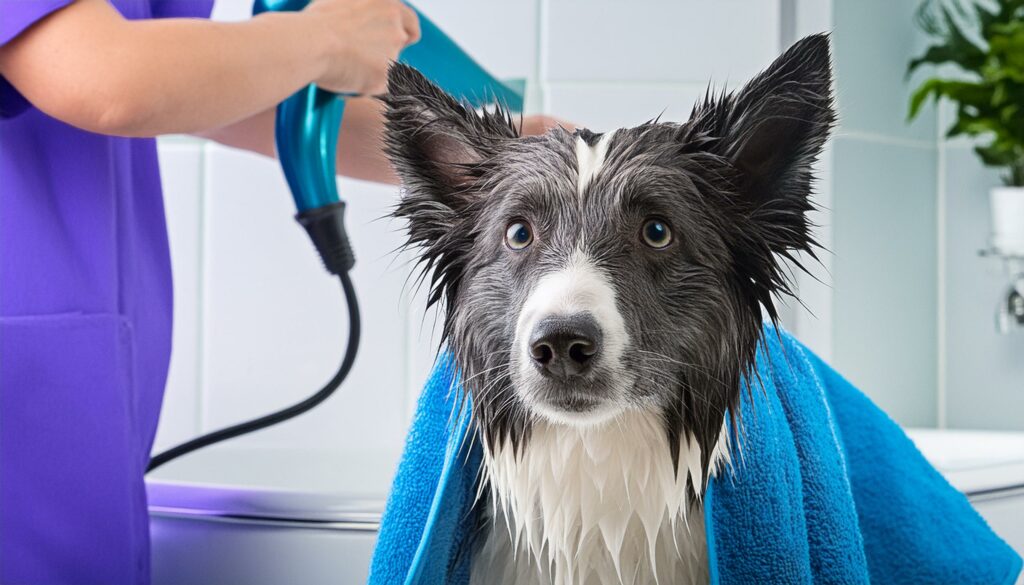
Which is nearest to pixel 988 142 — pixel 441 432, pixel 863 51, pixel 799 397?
pixel 863 51

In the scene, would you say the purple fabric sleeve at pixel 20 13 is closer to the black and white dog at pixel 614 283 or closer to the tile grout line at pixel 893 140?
the black and white dog at pixel 614 283

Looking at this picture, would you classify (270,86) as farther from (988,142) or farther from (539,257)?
(988,142)

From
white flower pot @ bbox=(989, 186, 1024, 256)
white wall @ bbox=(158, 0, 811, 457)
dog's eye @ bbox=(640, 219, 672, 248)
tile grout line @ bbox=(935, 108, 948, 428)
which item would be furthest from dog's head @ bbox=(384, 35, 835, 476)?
tile grout line @ bbox=(935, 108, 948, 428)

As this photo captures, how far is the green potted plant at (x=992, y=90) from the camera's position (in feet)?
6.55

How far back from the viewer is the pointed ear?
0.63 m

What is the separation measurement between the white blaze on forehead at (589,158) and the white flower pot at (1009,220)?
5.43 feet

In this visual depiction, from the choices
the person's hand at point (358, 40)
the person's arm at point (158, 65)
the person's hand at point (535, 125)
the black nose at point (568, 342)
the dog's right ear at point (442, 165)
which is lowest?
the black nose at point (568, 342)

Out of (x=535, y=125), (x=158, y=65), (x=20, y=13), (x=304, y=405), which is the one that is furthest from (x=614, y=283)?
(x=304, y=405)

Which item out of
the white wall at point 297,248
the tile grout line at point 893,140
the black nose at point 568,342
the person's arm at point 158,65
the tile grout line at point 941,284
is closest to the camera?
the black nose at point 568,342

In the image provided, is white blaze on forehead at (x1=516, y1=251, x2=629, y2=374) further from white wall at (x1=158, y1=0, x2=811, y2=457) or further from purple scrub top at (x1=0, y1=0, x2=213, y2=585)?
white wall at (x1=158, y1=0, x2=811, y2=457)

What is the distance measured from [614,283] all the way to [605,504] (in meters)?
0.16

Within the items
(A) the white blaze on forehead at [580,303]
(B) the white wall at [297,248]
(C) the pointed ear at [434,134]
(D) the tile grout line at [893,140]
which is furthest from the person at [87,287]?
(D) the tile grout line at [893,140]

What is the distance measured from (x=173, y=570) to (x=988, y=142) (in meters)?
1.89

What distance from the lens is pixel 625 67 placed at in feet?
6.35
